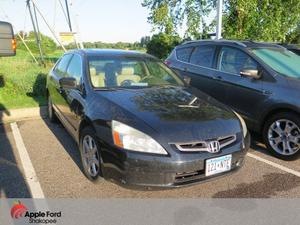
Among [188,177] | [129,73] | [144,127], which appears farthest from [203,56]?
[188,177]

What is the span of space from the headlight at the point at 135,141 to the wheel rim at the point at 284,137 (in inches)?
94.4

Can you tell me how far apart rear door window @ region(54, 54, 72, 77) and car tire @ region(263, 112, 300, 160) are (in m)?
3.31

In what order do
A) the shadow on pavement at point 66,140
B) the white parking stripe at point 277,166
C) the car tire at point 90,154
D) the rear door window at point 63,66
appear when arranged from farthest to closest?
the rear door window at point 63,66
the shadow on pavement at point 66,140
the white parking stripe at point 277,166
the car tire at point 90,154

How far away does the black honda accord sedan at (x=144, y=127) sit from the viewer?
312cm

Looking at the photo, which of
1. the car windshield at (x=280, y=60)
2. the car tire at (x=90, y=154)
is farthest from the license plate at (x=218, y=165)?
the car windshield at (x=280, y=60)

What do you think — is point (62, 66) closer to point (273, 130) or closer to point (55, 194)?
point (55, 194)

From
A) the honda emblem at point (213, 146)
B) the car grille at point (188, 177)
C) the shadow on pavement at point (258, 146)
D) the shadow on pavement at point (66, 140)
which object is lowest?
the shadow on pavement at point (258, 146)

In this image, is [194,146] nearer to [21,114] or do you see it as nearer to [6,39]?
[6,39]

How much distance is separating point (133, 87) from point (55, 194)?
1.64 m

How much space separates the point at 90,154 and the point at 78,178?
440 mm

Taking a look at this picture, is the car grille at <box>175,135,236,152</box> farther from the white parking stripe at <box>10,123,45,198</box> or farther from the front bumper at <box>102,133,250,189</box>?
the white parking stripe at <box>10,123,45,198</box>

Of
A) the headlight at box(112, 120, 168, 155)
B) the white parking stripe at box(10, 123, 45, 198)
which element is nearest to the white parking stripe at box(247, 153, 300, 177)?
the headlight at box(112, 120, 168, 155)

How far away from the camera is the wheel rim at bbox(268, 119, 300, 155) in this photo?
181 inches

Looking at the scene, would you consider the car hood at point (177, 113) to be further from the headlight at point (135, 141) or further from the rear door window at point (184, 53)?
the rear door window at point (184, 53)
